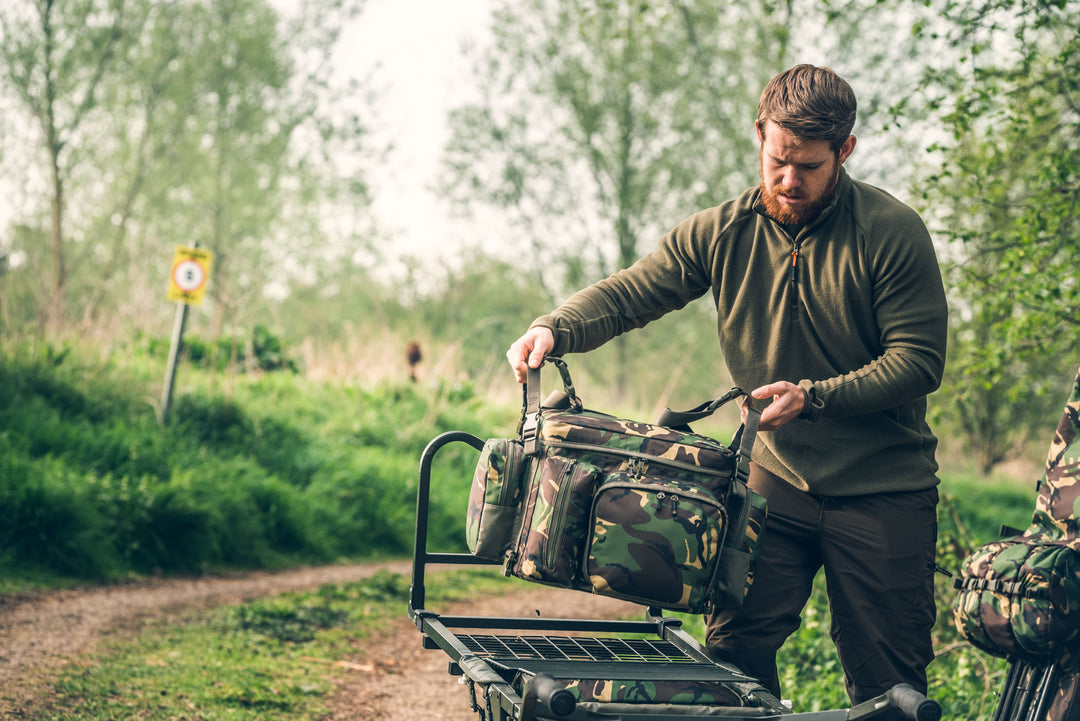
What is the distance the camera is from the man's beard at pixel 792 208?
2.99m

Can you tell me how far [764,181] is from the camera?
3.06 metres

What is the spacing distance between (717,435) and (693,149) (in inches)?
363

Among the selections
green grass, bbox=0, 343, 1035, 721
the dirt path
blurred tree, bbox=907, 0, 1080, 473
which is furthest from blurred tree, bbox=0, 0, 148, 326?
blurred tree, bbox=907, 0, 1080, 473

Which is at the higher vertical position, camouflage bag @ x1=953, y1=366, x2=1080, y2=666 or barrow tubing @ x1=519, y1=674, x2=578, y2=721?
camouflage bag @ x1=953, y1=366, x2=1080, y2=666

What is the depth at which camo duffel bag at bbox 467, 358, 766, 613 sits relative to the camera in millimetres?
2584

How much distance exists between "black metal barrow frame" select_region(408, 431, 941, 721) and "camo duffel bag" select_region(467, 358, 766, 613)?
21cm

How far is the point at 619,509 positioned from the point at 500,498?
0.34 metres

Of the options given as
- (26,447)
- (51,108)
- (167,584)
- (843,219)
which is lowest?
(167,584)

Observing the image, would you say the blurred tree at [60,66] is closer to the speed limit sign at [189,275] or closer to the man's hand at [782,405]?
the speed limit sign at [189,275]

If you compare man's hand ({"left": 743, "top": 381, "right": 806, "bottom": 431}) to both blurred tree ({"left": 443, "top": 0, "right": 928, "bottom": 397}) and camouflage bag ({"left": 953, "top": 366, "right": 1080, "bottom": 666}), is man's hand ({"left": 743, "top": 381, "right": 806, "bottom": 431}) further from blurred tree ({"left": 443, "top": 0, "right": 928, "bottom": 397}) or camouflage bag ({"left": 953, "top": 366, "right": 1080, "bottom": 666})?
blurred tree ({"left": 443, "top": 0, "right": 928, "bottom": 397})

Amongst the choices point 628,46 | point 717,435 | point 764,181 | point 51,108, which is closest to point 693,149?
point 628,46

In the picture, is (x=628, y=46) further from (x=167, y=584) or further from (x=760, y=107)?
(x=760, y=107)

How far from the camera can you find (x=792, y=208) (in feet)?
9.90

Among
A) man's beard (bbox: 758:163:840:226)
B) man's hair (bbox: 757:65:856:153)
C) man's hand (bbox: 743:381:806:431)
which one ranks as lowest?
man's hand (bbox: 743:381:806:431)
